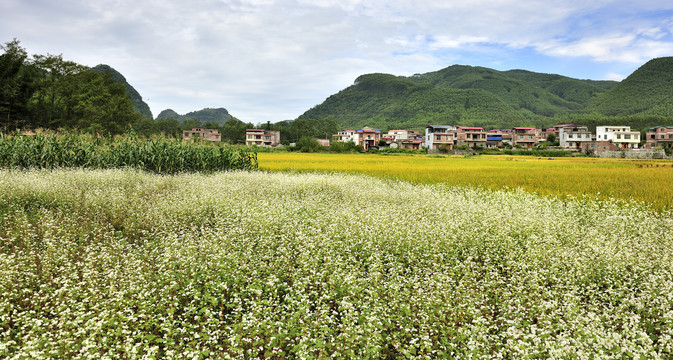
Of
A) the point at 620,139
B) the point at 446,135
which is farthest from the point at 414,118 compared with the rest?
the point at 620,139

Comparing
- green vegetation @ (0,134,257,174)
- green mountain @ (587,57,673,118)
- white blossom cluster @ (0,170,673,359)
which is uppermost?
green mountain @ (587,57,673,118)

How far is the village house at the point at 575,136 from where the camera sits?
319 feet

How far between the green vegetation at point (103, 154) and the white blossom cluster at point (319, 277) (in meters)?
4.82

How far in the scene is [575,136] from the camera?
9838 centimetres

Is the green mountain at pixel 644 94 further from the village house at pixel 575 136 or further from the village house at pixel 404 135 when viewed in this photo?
the village house at pixel 404 135

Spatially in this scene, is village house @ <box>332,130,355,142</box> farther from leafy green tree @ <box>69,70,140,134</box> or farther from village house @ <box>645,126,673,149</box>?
village house @ <box>645,126,673,149</box>

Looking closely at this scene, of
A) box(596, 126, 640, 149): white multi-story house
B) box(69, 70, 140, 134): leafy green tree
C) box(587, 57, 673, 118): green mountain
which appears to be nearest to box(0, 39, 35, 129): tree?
box(69, 70, 140, 134): leafy green tree

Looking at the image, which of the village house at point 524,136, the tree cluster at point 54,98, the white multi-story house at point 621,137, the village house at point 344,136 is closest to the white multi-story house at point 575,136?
the white multi-story house at point 621,137

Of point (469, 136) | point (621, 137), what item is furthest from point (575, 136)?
point (469, 136)

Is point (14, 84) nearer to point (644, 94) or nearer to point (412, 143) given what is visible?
point (412, 143)

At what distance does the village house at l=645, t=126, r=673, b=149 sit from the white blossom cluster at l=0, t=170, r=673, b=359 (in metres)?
120

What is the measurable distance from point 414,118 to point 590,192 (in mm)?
177658

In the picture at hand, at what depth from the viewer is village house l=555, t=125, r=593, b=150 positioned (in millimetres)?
97312

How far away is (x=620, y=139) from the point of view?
93625mm
